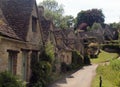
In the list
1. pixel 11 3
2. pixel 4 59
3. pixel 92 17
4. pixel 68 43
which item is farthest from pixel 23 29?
pixel 92 17

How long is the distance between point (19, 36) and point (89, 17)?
98.0m

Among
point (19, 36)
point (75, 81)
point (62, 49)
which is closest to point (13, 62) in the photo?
point (19, 36)

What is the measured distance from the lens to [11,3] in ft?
82.3

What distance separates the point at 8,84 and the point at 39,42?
979cm

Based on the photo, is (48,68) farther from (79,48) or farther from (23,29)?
(79,48)

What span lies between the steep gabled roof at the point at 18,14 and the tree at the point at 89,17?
3722 inches

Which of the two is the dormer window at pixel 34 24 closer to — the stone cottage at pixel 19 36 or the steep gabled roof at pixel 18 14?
the stone cottage at pixel 19 36

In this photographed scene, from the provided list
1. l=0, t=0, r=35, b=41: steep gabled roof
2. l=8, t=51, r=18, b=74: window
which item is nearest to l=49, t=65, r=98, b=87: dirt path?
l=0, t=0, r=35, b=41: steep gabled roof

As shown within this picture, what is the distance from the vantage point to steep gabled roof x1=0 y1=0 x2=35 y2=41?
22812mm

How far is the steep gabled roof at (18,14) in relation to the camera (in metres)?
22.8

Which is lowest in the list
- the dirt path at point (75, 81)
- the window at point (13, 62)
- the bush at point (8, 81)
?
the dirt path at point (75, 81)

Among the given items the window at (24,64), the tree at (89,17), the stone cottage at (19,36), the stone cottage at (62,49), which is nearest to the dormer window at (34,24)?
the stone cottage at (19,36)

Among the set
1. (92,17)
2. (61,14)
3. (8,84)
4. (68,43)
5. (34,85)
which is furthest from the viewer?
(92,17)

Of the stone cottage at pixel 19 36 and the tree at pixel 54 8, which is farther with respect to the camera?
the tree at pixel 54 8
